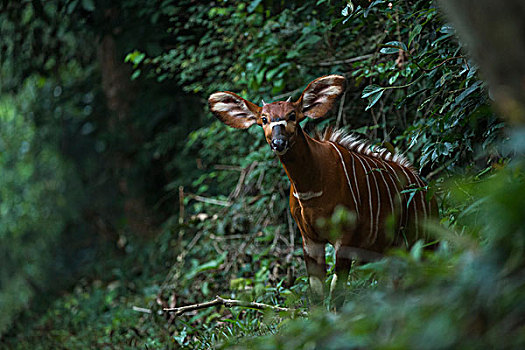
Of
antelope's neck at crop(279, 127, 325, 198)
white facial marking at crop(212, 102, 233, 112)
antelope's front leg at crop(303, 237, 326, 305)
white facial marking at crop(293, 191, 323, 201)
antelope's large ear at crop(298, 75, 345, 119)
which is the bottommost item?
antelope's front leg at crop(303, 237, 326, 305)

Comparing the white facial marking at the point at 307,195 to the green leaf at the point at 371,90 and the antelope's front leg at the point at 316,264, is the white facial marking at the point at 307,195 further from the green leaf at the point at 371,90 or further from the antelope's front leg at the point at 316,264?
the green leaf at the point at 371,90

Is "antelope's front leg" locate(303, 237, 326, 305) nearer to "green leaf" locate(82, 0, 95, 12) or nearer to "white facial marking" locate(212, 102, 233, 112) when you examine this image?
"white facial marking" locate(212, 102, 233, 112)

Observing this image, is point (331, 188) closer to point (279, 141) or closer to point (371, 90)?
point (279, 141)

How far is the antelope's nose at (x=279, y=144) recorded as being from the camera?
11.1ft

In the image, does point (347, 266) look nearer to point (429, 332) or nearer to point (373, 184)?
point (373, 184)

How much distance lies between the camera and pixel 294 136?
3.47m

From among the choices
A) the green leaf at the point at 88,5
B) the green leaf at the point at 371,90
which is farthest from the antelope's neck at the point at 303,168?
the green leaf at the point at 88,5

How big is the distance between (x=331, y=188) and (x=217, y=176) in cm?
397

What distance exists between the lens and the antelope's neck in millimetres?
3467

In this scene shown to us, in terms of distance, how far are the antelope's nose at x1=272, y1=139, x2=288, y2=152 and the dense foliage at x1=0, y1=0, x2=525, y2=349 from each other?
566mm

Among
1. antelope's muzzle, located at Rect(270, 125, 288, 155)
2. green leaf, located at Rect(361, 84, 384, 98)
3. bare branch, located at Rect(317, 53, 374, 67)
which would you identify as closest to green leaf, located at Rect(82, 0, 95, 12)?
bare branch, located at Rect(317, 53, 374, 67)

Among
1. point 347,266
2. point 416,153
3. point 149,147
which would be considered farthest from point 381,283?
point 149,147

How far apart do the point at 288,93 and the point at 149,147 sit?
3.27m

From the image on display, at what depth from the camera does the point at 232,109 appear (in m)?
3.93
